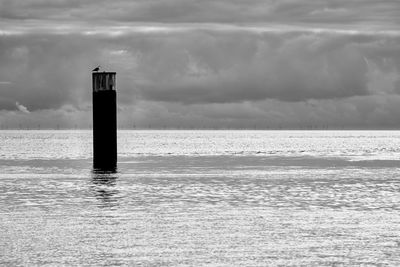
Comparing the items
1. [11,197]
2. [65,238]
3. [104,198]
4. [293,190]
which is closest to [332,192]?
[293,190]

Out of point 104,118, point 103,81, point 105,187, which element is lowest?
point 105,187

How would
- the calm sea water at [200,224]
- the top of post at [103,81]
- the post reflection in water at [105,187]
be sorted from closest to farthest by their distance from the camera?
the calm sea water at [200,224] < the post reflection in water at [105,187] < the top of post at [103,81]

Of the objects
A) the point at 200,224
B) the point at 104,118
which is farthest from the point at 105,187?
the point at 200,224

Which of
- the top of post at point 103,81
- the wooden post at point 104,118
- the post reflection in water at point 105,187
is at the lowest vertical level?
the post reflection in water at point 105,187

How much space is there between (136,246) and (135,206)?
33.7 ft

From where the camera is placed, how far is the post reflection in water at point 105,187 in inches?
1195

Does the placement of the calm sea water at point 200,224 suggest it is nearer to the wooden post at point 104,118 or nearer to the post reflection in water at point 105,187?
the post reflection in water at point 105,187

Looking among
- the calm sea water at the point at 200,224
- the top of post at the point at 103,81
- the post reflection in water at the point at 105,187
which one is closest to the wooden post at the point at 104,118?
the top of post at the point at 103,81

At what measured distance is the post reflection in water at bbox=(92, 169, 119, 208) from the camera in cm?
3034

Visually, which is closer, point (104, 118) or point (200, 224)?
point (200, 224)

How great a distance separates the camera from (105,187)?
3794 cm

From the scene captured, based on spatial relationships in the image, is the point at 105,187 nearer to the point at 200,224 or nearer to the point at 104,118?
the point at 104,118

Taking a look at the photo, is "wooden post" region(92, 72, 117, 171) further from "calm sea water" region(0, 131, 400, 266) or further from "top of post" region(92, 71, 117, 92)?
"calm sea water" region(0, 131, 400, 266)

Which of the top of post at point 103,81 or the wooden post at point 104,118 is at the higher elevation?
the top of post at point 103,81
